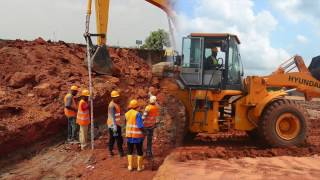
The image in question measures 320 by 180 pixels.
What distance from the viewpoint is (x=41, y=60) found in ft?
49.3

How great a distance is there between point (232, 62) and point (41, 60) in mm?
6655

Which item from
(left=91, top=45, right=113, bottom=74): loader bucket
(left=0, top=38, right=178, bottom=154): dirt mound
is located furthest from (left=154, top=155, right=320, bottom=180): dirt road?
(left=91, top=45, right=113, bottom=74): loader bucket

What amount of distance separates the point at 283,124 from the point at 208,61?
→ 8.29ft

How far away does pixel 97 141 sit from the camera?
12.4 meters

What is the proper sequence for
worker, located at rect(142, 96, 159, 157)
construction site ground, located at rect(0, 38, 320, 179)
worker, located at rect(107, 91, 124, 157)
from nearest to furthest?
construction site ground, located at rect(0, 38, 320, 179), worker, located at rect(142, 96, 159, 157), worker, located at rect(107, 91, 124, 157)

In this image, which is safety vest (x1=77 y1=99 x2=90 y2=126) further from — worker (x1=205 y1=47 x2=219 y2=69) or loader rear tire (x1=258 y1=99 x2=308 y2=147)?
loader rear tire (x1=258 y1=99 x2=308 y2=147)

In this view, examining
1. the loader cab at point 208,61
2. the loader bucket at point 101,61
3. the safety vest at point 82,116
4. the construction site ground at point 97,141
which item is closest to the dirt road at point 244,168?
the construction site ground at point 97,141

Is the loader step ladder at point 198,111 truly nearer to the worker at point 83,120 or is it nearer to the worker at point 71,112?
the worker at point 83,120

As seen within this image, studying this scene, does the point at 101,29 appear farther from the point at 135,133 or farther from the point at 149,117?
→ the point at 135,133

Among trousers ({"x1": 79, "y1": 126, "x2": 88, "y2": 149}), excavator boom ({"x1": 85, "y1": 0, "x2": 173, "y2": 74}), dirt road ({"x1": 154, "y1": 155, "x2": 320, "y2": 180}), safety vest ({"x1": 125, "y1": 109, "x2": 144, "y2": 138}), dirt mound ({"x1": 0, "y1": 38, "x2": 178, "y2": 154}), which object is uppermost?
excavator boom ({"x1": 85, "y1": 0, "x2": 173, "y2": 74})

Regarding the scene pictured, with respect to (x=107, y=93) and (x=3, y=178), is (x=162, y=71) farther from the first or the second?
(x=3, y=178)

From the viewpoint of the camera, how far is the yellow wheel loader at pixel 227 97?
11.5 m

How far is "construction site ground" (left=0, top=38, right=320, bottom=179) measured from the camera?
9898 millimetres

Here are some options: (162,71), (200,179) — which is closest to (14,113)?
(162,71)
